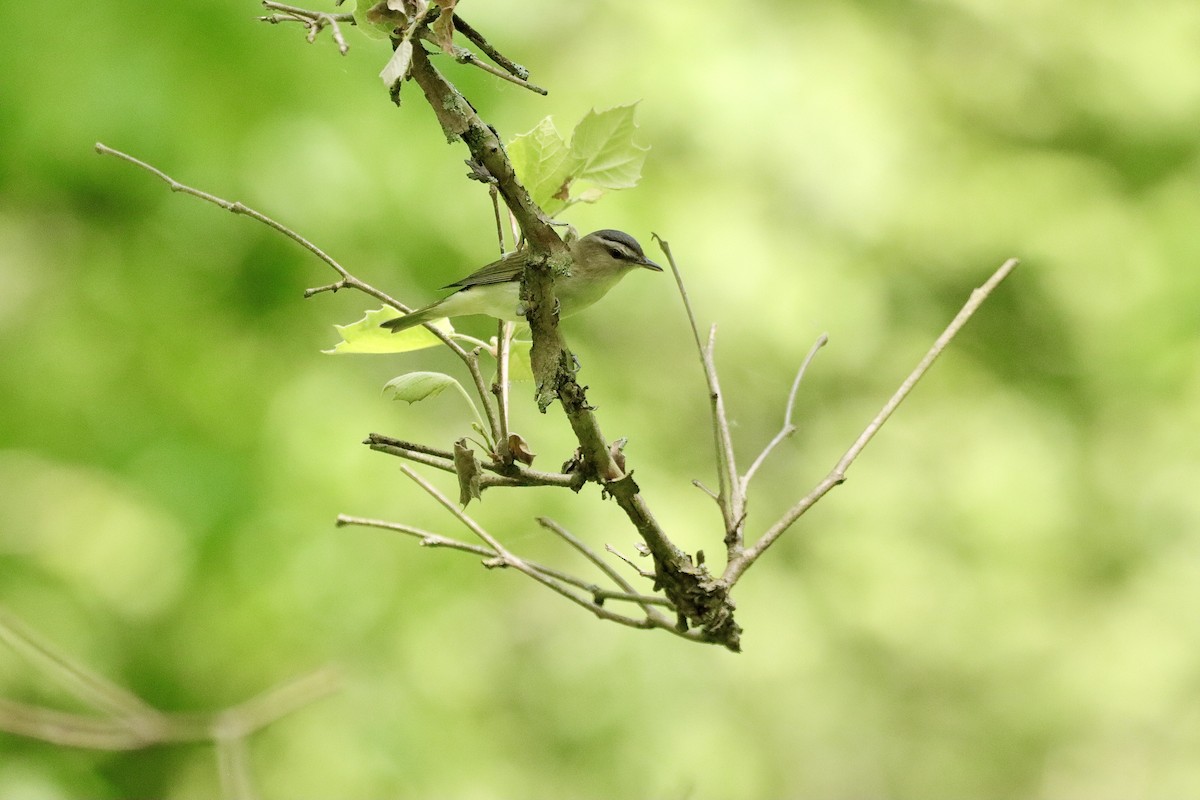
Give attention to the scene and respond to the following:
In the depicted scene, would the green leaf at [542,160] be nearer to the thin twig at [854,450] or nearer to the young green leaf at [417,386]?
the young green leaf at [417,386]

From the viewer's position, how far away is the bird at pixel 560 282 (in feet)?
2.77

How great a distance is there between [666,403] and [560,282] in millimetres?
3045

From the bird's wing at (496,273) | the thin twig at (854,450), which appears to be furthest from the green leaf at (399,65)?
the bird's wing at (496,273)

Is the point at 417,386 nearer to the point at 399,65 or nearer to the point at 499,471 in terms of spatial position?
the point at 499,471

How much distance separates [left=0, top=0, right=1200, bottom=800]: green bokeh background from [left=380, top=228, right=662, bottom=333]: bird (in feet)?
2.06

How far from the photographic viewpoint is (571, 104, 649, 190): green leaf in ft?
2.48

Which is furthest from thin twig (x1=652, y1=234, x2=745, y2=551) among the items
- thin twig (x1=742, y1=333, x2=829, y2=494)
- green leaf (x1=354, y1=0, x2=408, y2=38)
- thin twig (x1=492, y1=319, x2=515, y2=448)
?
green leaf (x1=354, y1=0, x2=408, y2=38)

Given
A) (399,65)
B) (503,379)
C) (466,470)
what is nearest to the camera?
(399,65)

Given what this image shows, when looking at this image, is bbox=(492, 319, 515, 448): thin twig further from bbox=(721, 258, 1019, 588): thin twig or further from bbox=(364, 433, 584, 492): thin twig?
bbox=(721, 258, 1019, 588): thin twig

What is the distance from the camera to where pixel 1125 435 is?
463 centimetres

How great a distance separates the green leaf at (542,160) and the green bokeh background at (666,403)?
0.80 m

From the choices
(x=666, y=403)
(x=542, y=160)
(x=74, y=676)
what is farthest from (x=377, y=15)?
(x=666, y=403)

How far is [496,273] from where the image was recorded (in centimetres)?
133

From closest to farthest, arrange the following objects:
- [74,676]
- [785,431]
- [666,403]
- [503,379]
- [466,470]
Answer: [466,470] < [503,379] < [785,431] < [74,676] < [666,403]
